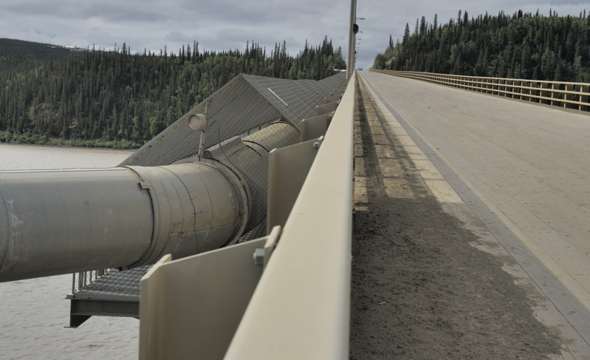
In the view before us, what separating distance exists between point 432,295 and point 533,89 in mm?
34586

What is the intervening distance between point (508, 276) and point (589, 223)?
244cm

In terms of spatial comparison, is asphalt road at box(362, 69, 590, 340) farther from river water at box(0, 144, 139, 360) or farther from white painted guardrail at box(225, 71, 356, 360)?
river water at box(0, 144, 139, 360)

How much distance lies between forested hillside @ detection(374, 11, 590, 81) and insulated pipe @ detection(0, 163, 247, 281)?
15401 centimetres

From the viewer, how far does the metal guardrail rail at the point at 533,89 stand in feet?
98.7

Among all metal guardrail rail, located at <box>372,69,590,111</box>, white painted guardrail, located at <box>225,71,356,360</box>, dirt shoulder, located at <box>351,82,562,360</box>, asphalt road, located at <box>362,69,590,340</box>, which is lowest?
dirt shoulder, located at <box>351,82,562,360</box>

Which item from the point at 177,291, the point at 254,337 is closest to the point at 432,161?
the point at 177,291

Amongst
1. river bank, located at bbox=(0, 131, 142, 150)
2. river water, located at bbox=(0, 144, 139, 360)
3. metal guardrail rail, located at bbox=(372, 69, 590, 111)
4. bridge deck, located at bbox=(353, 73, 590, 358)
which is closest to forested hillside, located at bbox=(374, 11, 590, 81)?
river bank, located at bbox=(0, 131, 142, 150)

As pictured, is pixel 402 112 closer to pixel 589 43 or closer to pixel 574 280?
pixel 574 280

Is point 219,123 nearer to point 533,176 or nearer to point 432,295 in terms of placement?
point 533,176

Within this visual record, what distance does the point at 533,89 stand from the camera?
3581cm

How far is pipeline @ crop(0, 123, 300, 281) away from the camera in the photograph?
8523 mm

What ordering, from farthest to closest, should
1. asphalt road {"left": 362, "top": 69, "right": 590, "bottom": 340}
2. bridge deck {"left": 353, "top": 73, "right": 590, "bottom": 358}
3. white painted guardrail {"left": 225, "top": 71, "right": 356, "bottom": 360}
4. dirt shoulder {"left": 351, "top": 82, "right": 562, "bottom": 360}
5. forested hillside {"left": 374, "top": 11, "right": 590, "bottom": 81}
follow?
forested hillside {"left": 374, "top": 11, "right": 590, "bottom": 81}, asphalt road {"left": 362, "top": 69, "right": 590, "bottom": 340}, bridge deck {"left": 353, "top": 73, "right": 590, "bottom": 358}, dirt shoulder {"left": 351, "top": 82, "right": 562, "bottom": 360}, white painted guardrail {"left": 225, "top": 71, "right": 356, "bottom": 360}

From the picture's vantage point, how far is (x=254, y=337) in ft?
3.78

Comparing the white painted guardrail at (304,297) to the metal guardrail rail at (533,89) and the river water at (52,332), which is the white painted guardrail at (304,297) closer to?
the metal guardrail rail at (533,89)
